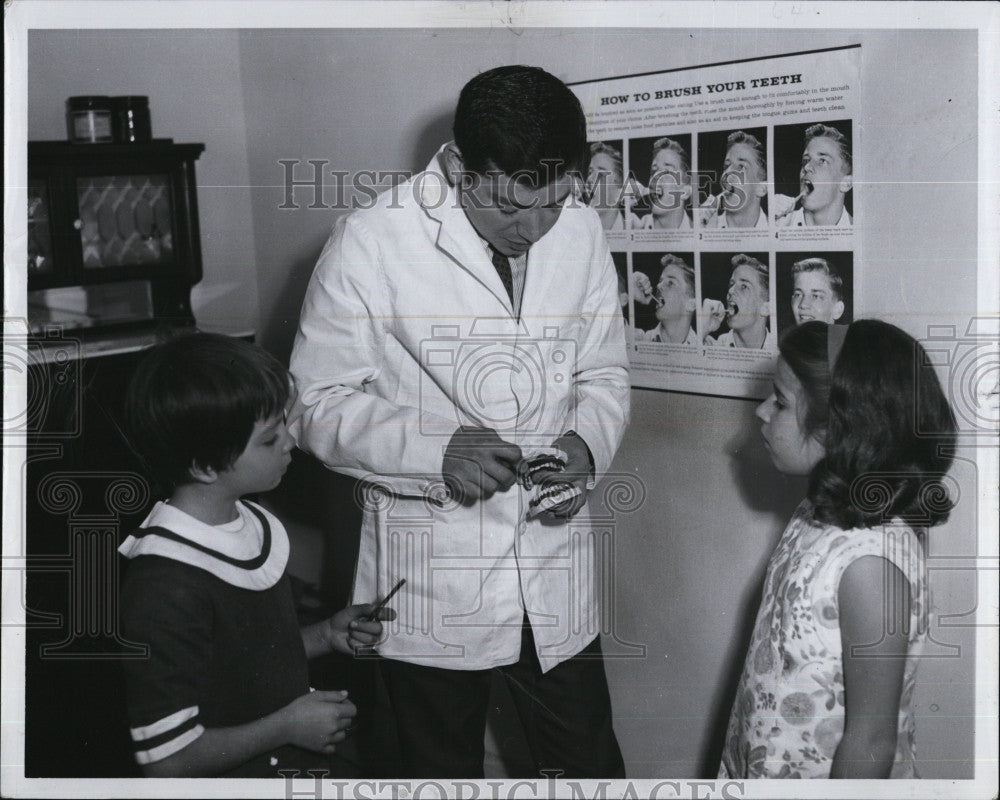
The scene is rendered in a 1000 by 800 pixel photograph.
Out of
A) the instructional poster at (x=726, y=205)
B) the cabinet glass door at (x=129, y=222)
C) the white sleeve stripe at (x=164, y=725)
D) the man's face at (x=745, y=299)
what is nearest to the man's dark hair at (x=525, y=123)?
the instructional poster at (x=726, y=205)

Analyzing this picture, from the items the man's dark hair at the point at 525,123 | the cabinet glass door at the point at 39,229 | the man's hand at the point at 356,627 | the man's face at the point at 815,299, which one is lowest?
the man's hand at the point at 356,627

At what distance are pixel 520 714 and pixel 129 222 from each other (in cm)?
73

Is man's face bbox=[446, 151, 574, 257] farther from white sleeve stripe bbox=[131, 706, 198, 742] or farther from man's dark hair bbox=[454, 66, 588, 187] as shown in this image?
white sleeve stripe bbox=[131, 706, 198, 742]

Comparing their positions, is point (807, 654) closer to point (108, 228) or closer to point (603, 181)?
point (603, 181)

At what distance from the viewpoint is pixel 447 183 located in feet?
2.96

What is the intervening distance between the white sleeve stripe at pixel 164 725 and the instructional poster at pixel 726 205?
534 mm

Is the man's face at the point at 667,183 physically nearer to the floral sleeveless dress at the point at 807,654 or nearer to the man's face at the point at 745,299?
the man's face at the point at 745,299

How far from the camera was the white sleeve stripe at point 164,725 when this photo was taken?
825mm

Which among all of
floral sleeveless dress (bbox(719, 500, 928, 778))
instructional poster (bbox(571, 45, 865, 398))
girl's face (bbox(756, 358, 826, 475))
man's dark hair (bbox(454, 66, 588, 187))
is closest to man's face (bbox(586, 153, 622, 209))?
instructional poster (bbox(571, 45, 865, 398))

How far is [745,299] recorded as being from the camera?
93cm

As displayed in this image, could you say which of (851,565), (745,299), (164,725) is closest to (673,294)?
(745,299)

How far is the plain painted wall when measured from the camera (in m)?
0.87

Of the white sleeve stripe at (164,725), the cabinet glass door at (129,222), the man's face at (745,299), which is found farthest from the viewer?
the cabinet glass door at (129,222)

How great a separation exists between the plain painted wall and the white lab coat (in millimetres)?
60
